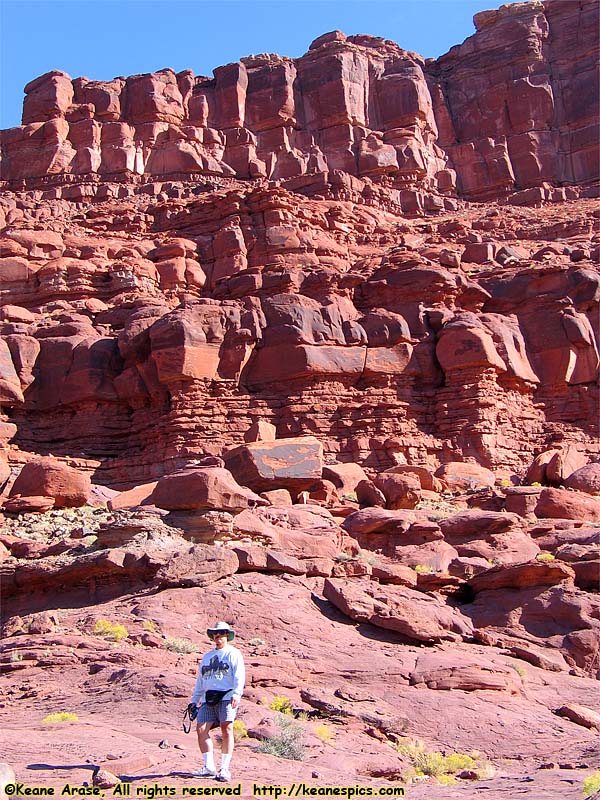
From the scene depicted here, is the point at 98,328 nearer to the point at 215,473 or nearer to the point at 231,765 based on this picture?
the point at 215,473

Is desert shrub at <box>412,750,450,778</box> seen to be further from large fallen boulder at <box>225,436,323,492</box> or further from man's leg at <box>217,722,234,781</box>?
large fallen boulder at <box>225,436,323,492</box>

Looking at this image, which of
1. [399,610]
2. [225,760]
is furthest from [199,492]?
[225,760]

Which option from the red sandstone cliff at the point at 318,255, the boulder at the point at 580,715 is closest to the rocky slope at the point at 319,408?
the boulder at the point at 580,715

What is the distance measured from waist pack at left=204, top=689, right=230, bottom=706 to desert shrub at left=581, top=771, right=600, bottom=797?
326 cm

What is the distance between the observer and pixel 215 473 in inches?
742

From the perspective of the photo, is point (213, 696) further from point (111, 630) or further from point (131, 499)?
point (131, 499)

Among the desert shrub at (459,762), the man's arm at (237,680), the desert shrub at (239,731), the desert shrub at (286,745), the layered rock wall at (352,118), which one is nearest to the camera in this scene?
the man's arm at (237,680)

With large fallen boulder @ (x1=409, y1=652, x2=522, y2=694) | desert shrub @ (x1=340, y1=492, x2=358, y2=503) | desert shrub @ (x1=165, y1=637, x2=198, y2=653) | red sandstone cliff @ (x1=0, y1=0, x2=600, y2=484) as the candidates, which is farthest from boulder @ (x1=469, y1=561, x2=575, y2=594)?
red sandstone cliff @ (x1=0, y1=0, x2=600, y2=484)

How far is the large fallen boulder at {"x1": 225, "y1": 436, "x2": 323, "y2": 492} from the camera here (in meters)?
23.9

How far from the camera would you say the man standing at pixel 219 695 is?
26.9 ft

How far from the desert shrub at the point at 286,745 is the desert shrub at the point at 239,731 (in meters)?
0.34

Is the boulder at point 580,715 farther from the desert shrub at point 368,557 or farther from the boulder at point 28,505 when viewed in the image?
the boulder at point 28,505

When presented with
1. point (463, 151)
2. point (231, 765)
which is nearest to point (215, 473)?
point (231, 765)

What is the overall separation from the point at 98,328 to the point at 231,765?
93.5 feet
